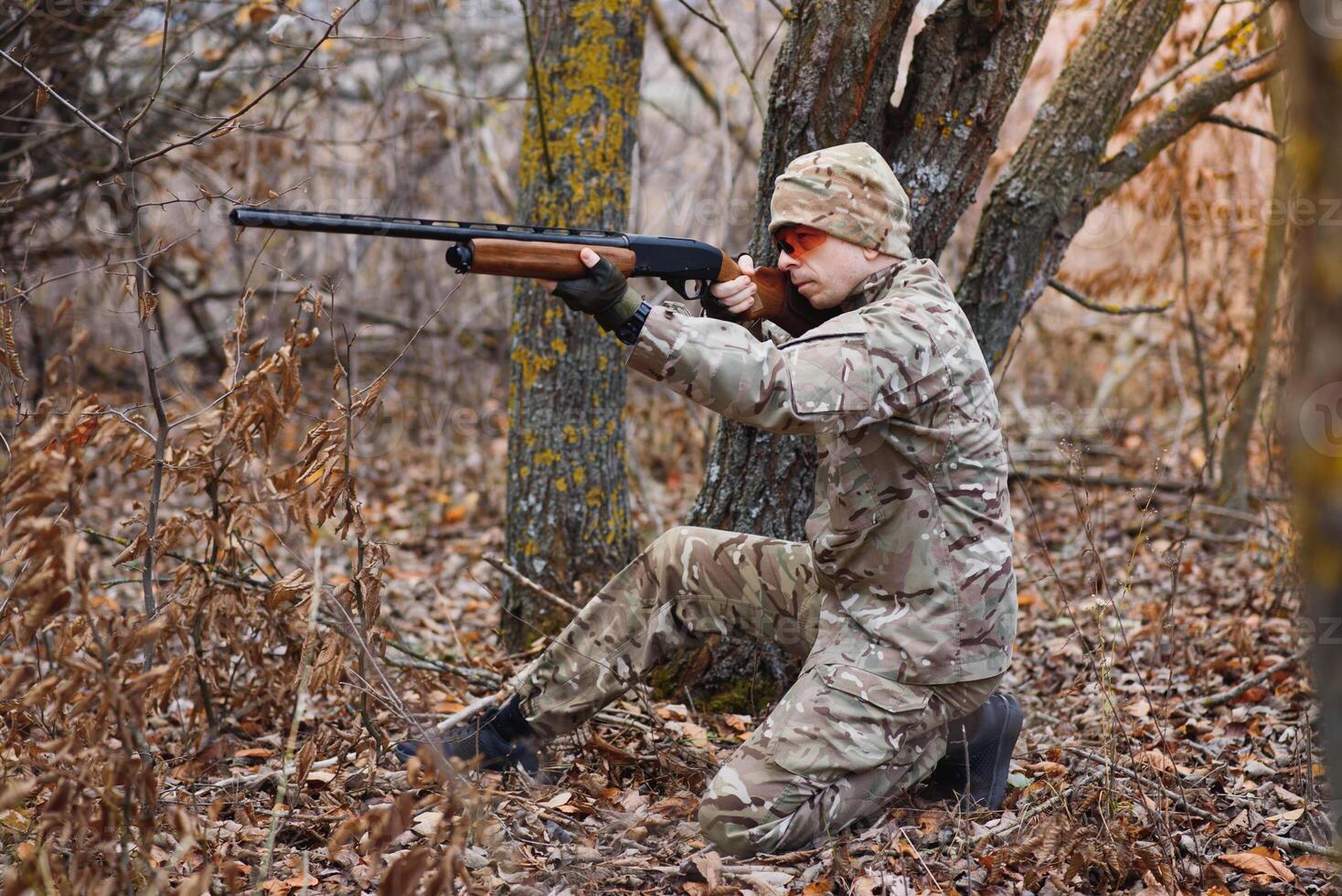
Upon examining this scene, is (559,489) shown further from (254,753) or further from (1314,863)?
(1314,863)

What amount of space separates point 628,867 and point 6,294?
2.41 metres

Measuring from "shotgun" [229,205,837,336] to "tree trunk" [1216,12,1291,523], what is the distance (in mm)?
3637

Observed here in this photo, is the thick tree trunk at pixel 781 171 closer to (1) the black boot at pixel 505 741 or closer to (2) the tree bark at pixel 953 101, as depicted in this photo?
(2) the tree bark at pixel 953 101

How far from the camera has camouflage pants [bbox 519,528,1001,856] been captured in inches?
→ 120

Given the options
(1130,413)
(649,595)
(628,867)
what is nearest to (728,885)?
(628,867)

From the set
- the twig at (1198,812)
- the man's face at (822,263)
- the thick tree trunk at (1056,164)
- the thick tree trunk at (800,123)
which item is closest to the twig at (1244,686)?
the twig at (1198,812)

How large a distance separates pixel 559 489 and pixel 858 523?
183cm

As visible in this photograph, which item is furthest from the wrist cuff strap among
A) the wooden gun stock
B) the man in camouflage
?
the wooden gun stock

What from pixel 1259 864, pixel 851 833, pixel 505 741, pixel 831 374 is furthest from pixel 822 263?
A: pixel 1259 864

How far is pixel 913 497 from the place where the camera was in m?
3.15

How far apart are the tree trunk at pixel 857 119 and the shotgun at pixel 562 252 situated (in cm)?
55

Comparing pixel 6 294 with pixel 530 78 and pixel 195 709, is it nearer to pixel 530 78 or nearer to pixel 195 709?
pixel 195 709

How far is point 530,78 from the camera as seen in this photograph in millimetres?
4512

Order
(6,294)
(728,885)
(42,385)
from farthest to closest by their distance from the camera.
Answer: (42,385) < (6,294) < (728,885)
